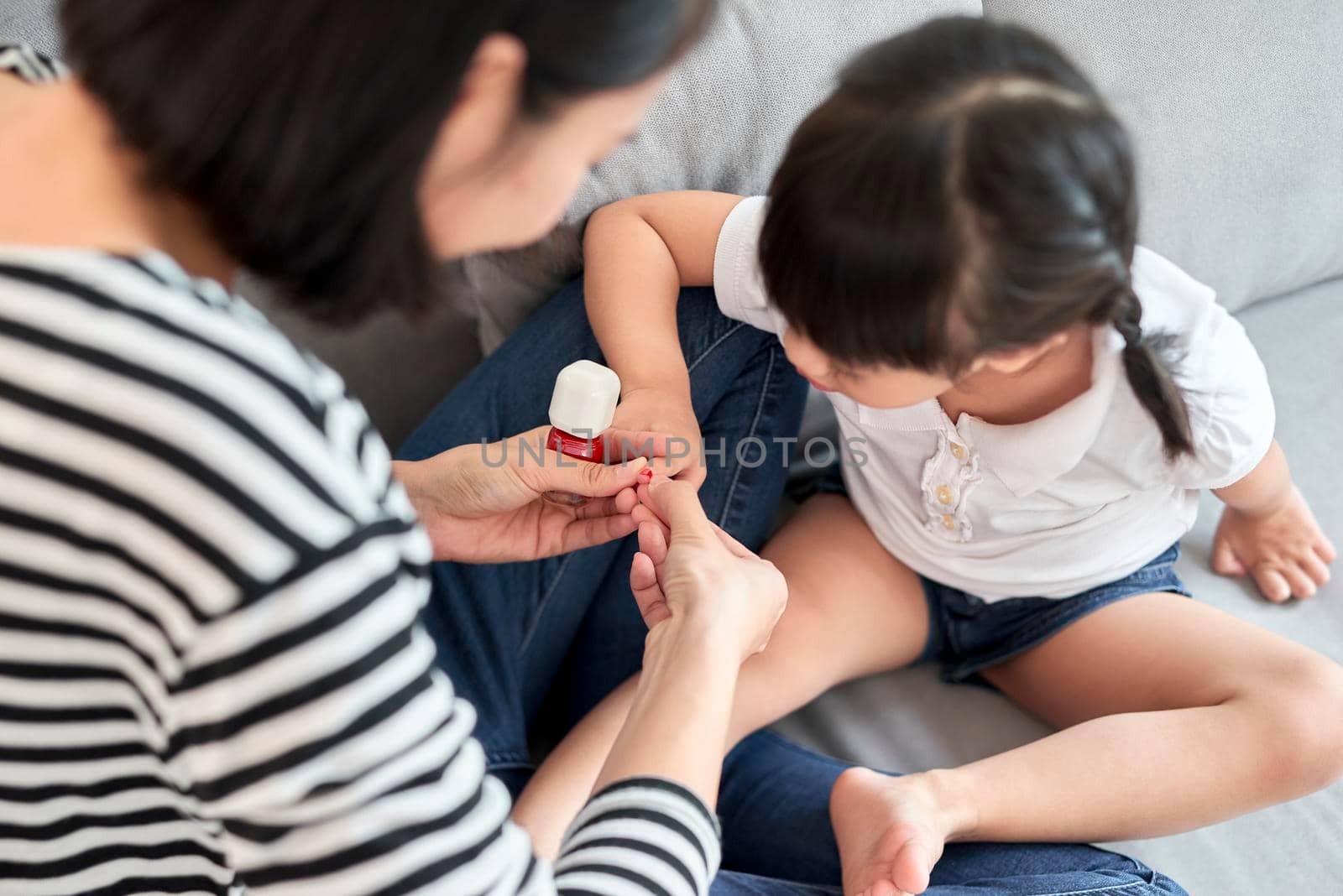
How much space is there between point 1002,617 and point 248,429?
29.4 inches

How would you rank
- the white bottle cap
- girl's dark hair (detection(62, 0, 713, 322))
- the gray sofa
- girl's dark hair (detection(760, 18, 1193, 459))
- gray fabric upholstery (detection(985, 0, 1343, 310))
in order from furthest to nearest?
1. gray fabric upholstery (detection(985, 0, 1343, 310))
2. the gray sofa
3. the white bottle cap
4. girl's dark hair (detection(760, 18, 1193, 459))
5. girl's dark hair (detection(62, 0, 713, 322))

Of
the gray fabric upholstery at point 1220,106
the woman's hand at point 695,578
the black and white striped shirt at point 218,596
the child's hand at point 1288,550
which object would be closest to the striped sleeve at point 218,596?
Result: the black and white striped shirt at point 218,596

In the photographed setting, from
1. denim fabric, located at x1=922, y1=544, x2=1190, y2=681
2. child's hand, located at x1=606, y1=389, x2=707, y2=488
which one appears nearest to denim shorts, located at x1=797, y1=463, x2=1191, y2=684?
denim fabric, located at x1=922, y1=544, x2=1190, y2=681

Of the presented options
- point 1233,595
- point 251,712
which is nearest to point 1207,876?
point 1233,595

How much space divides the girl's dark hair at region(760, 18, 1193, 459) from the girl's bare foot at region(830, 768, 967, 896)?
0.33 meters

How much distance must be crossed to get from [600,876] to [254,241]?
34 cm

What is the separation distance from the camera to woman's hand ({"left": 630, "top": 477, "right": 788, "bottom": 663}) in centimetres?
66

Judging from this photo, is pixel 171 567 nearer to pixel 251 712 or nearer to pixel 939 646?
pixel 251 712

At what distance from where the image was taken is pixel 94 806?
19.8 inches

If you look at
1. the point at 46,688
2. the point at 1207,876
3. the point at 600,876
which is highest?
the point at 46,688

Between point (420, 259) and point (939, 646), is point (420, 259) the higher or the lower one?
the higher one

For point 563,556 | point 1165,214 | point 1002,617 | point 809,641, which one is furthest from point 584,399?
point 1165,214

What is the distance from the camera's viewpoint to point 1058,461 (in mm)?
845

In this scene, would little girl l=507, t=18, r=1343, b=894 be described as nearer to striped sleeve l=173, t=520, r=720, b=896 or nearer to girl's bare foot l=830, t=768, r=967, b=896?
girl's bare foot l=830, t=768, r=967, b=896
